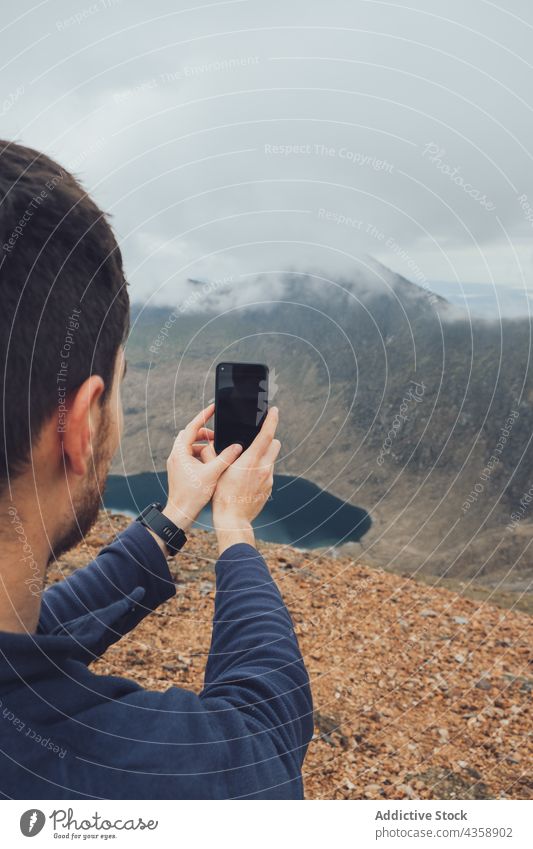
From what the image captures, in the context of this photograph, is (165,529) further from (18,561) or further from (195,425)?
(18,561)

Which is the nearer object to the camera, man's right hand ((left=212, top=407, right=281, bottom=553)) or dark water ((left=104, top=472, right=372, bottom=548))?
man's right hand ((left=212, top=407, right=281, bottom=553))

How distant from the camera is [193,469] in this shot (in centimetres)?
192

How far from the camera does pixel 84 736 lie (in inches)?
43.3

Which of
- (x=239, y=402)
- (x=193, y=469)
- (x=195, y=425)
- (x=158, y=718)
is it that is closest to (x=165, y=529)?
(x=193, y=469)

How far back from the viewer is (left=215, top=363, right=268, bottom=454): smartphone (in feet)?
6.81

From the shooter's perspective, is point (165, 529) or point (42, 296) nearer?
point (42, 296)

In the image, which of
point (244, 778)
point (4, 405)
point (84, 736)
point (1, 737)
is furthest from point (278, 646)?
point (4, 405)

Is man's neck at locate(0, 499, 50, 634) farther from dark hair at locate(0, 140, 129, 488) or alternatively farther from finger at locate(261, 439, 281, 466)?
finger at locate(261, 439, 281, 466)

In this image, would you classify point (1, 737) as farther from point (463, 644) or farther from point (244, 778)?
point (463, 644)

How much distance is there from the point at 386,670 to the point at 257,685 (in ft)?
9.91

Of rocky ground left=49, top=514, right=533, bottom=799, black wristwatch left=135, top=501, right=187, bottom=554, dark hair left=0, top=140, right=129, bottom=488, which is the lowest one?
rocky ground left=49, top=514, right=533, bottom=799

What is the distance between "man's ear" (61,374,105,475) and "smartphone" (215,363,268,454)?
2.73 ft

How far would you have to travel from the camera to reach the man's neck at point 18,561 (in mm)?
1232

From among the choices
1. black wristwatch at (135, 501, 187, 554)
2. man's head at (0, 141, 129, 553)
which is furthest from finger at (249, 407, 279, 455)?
man's head at (0, 141, 129, 553)
